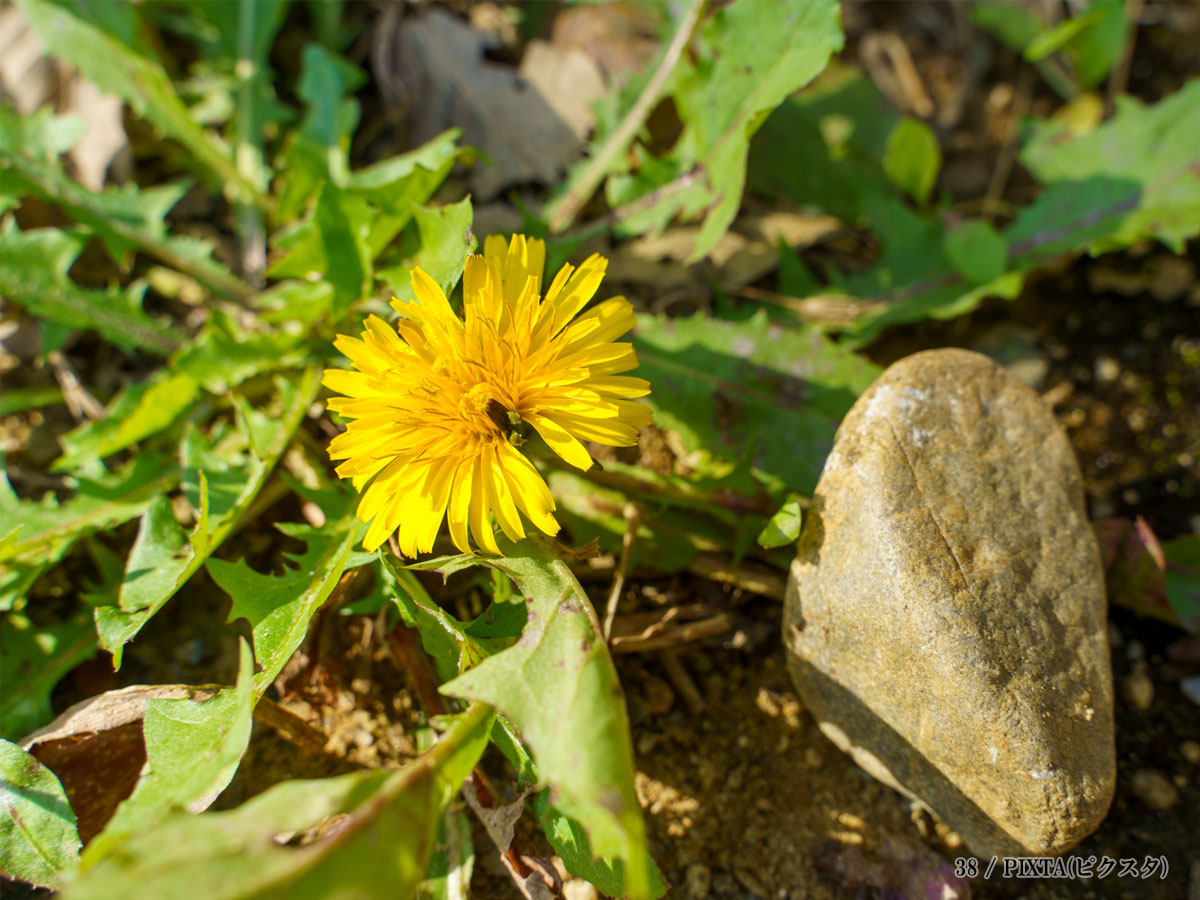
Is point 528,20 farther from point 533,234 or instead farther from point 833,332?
point 833,332

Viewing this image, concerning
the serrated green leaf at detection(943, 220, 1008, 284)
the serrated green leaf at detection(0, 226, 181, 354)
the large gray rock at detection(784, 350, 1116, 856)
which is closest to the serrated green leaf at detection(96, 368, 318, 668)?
the serrated green leaf at detection(0, 226, 181, 354)

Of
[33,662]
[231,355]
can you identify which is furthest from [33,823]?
[231,355]

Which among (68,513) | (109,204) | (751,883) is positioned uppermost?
(109,204)

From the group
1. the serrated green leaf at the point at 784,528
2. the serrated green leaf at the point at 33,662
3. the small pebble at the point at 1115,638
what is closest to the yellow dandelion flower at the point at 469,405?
the serrated green leaf at the point at 784,528

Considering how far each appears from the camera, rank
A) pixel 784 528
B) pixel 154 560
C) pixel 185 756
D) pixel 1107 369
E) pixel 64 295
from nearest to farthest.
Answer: pixel 185 756
pixel 784 528
pixel 154 560
pixel 64 295
pixel 1107 369

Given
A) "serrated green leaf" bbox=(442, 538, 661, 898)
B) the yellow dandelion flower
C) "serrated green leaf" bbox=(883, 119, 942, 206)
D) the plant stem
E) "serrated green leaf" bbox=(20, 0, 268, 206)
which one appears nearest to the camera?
"serrated green leaf" bbox=(442, 538, 661, 898)

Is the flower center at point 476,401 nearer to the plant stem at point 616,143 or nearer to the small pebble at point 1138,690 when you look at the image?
the plant stem at point 616,143

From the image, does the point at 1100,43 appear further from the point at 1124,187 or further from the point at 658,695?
the point at 658,695

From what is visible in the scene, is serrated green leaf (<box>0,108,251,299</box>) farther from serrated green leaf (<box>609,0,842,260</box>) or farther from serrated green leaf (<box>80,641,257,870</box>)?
serrated green leaf (<box>80,641,257,870</box>)
